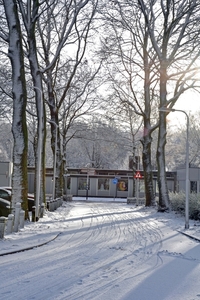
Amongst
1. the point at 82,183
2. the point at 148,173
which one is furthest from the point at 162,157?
the point at 82,183

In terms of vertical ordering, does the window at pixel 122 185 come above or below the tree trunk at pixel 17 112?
below

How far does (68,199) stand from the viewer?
42.0 meters

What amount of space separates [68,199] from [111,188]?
1164 centimetres

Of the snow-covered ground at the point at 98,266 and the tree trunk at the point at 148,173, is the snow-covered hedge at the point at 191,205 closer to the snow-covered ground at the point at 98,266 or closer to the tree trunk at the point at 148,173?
the tree trunk at the point at 148,173

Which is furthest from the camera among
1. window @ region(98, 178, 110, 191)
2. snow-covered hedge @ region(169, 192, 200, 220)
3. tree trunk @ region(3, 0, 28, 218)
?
window @ region(98, 178, 110, 191)

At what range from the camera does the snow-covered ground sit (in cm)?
633

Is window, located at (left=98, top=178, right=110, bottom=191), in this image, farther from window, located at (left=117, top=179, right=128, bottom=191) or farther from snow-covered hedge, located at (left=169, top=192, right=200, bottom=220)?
snow-covered hedge, located at (left=169, top=192, right=200, bottom=220)

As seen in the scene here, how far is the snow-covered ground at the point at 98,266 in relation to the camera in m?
6.33

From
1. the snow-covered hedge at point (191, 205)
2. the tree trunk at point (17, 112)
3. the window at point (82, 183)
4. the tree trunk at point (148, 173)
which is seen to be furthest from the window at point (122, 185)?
the tree trunk at point (17, 112)

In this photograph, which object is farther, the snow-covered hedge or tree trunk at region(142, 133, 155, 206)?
tree trunk at region(142, 133, 155, 206)

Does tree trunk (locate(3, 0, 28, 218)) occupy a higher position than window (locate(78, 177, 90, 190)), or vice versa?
tree trunk (locate(3, 0, 28, 218))

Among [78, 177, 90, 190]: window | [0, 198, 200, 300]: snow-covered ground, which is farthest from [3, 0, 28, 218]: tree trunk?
[78, 177, 90, 190]: window

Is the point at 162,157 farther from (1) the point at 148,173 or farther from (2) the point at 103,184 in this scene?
(2) the point at 103,184

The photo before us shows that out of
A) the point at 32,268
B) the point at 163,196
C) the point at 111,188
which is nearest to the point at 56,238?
the point at 32,268
